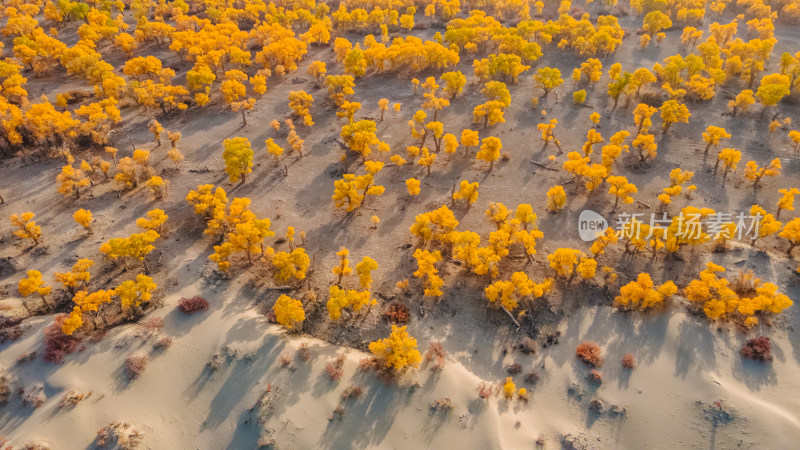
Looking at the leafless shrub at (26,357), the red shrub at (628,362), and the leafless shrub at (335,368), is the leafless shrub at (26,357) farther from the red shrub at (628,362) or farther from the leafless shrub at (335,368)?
the red shrub at (628,362)

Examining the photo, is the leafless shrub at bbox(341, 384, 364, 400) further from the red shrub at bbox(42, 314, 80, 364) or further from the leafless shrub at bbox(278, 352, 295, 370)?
the red shrub at bbox(42, 314, 80, 364)

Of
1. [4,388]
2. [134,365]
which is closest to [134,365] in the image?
[134,365]

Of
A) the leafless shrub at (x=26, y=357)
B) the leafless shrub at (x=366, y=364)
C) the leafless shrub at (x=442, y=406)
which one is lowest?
the leafless shrub at (x=442, y=406)

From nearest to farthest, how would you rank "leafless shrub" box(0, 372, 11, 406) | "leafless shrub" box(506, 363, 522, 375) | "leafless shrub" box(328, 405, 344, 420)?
"leafless shrub" box(328, 405, 344, 420)
"leafless shrub" box(0, 372, 11, 406)
"leafless shrub" box(506, 363, 522, 375)

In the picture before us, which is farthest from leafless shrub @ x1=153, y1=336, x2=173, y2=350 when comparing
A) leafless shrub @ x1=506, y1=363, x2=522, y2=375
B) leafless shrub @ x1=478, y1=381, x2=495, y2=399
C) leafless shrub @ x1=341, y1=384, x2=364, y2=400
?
leafless shrub @ x1=506, y1=363, x2=522, y2=375

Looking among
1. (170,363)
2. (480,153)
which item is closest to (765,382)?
(480,153)

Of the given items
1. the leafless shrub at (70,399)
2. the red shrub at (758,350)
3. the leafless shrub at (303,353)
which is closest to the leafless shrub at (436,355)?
the leafless shrub at (303,353)
